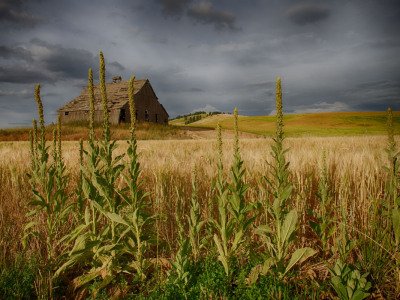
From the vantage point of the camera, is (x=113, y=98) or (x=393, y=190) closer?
(x=393, y=190)

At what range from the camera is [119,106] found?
117ft

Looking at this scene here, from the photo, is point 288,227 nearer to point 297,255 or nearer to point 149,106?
point 297,255

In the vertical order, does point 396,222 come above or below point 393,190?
below

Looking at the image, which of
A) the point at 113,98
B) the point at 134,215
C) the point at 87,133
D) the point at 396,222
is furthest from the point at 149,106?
the point at 396,222

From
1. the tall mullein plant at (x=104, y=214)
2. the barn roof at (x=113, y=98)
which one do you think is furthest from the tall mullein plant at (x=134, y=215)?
the barn roof at (x=113, y=98)

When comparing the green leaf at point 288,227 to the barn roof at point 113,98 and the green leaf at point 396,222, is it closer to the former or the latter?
the green leaf at point 396,222

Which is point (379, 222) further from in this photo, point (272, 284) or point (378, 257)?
point (272, 284)

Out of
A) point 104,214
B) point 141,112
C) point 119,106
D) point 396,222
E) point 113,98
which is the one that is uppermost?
point 113,98

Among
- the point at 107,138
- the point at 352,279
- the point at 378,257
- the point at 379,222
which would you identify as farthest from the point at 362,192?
the point at 107,138

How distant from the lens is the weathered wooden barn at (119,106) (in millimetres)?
36062

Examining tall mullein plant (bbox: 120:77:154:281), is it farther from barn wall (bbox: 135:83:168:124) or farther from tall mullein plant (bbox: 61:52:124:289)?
barn wall (bbox: 135:83:168:124)

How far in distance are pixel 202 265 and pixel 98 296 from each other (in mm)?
918

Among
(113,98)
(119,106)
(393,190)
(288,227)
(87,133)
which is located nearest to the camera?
(288,227)

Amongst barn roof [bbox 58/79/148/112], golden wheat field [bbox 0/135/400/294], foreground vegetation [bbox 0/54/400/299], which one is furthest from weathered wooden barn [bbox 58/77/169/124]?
foreground vegetation [bbox 0/54/400/299]
